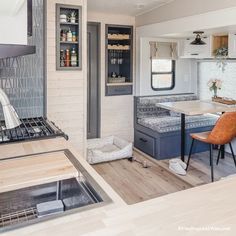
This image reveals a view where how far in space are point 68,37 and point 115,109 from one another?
6.01ft

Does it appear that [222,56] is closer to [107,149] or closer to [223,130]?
[223,130]

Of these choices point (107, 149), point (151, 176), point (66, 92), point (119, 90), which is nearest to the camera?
point (66, 92)

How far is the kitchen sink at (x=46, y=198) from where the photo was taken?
1.46 meters

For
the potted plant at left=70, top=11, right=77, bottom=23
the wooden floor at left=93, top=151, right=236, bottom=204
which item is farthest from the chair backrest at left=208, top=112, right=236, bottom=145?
the potted plant at left=70, top=11, right=77, bottom=23

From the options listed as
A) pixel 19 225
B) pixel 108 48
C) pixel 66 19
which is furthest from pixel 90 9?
pixel 19 225

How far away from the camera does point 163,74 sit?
566cm

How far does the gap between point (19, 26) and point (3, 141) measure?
3.19 feet

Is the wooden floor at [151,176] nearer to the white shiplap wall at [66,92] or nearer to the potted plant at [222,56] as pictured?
the white shiplap wall at [66,92]

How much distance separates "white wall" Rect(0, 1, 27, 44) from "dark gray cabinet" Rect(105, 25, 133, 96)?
11.8ft

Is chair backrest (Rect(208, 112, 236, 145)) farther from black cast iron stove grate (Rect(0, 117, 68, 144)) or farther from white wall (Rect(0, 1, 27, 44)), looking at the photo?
white wall (Rect(0, 1, 27, 44))

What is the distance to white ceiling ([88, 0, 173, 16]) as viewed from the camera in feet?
14.5

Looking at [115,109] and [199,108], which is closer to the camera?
[199,108]

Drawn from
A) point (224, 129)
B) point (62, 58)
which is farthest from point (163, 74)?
point (62, 58)

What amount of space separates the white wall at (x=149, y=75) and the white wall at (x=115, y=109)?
328mm
